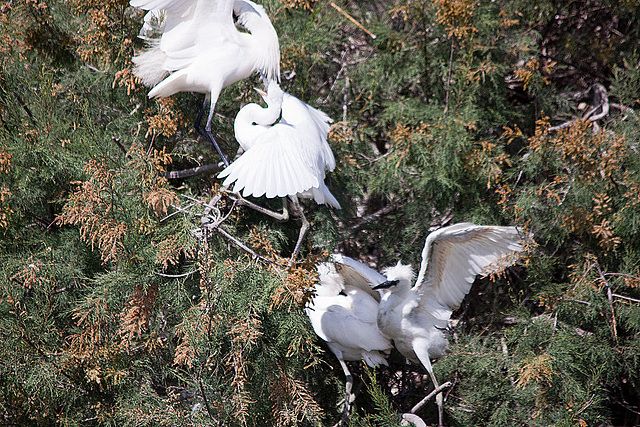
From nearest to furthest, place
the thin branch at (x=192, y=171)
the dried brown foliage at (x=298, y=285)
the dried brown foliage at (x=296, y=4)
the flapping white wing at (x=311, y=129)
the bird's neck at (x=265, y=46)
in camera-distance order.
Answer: the dried brown foliage at (x=298, y=285) < the flapping white wing at (x=311, y=129) < the bird's neck at (x=265, y=46) < the thin branch at (x=192, y=171) < the dried brown foliage at (x=296, y=4)

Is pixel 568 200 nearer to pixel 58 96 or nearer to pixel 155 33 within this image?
pixel 155 33

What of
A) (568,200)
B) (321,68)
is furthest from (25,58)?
(568,200)

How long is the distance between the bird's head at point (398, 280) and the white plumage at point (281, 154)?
400 millimetres

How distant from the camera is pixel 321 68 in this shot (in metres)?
3.40

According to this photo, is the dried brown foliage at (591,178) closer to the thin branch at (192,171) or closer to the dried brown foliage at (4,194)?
the thin branch at (192,171)

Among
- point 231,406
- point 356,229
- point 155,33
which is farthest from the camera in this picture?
point 356,229

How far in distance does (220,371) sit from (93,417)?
1.69 ft

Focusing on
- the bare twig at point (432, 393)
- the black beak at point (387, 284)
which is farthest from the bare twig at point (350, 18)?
the bare twig at point (432, 393)

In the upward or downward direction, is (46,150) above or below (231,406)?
above

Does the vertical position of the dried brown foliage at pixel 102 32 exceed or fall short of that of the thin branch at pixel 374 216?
it exceeds it

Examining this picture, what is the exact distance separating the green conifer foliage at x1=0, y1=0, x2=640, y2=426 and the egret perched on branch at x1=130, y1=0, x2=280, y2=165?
13cm

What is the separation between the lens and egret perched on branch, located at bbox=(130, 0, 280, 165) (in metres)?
2.51

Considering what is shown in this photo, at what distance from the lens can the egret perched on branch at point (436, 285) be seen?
246 centimetres


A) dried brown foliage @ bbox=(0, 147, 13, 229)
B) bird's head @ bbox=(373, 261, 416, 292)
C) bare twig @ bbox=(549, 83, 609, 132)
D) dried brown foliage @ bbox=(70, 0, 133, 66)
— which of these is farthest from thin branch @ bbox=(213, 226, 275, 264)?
bare twig @ bbox=(549, 83, 609, 132)
